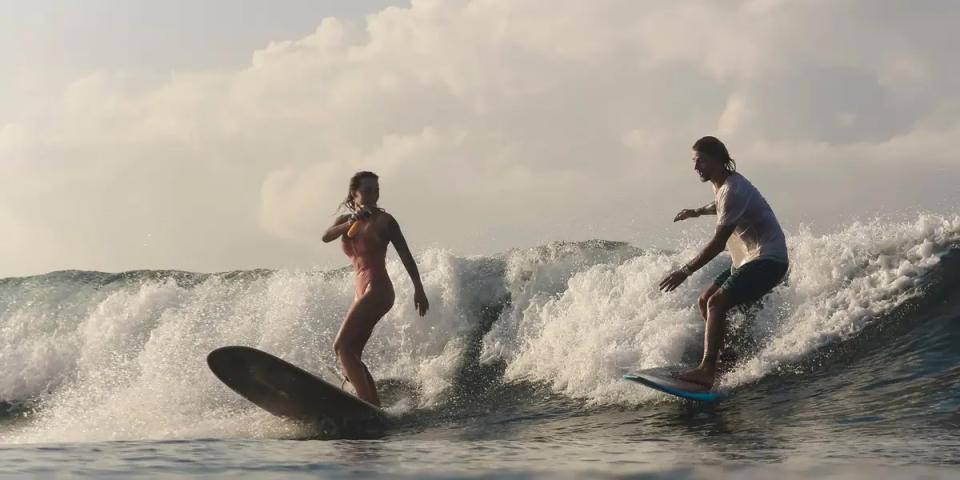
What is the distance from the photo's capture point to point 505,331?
10391 mm

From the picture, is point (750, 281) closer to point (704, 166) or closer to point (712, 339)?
point (712, 339)

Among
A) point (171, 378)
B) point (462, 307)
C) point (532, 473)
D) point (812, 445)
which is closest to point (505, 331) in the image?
point (462, 307)

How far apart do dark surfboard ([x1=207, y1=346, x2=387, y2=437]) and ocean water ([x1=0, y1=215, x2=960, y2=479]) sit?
19cm

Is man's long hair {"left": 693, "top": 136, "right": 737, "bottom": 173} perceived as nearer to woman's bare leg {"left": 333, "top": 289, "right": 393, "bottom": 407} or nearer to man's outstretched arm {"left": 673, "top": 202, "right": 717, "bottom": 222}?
man's outstretched arm {"left": 673, "top": 202, "right": 717, "bottom": 222}

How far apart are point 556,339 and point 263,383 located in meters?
3.49

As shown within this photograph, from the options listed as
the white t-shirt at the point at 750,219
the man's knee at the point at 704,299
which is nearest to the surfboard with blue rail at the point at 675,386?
the man's knee at the point at 704,299

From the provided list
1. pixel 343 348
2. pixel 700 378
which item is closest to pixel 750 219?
pixel 700 378

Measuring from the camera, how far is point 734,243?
639 cm

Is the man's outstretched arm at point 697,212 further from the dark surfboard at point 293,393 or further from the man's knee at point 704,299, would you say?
the dark surfboard at point 293,393

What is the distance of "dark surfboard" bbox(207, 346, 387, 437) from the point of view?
6805mm

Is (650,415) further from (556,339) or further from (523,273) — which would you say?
(523,273)

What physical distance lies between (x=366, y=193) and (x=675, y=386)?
2909 millimetres

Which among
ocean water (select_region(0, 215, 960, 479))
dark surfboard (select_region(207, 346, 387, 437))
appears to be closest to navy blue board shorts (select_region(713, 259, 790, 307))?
ocean water (select_region(0, 215, 960, 479))

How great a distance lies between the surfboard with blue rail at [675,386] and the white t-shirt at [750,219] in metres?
0.96
